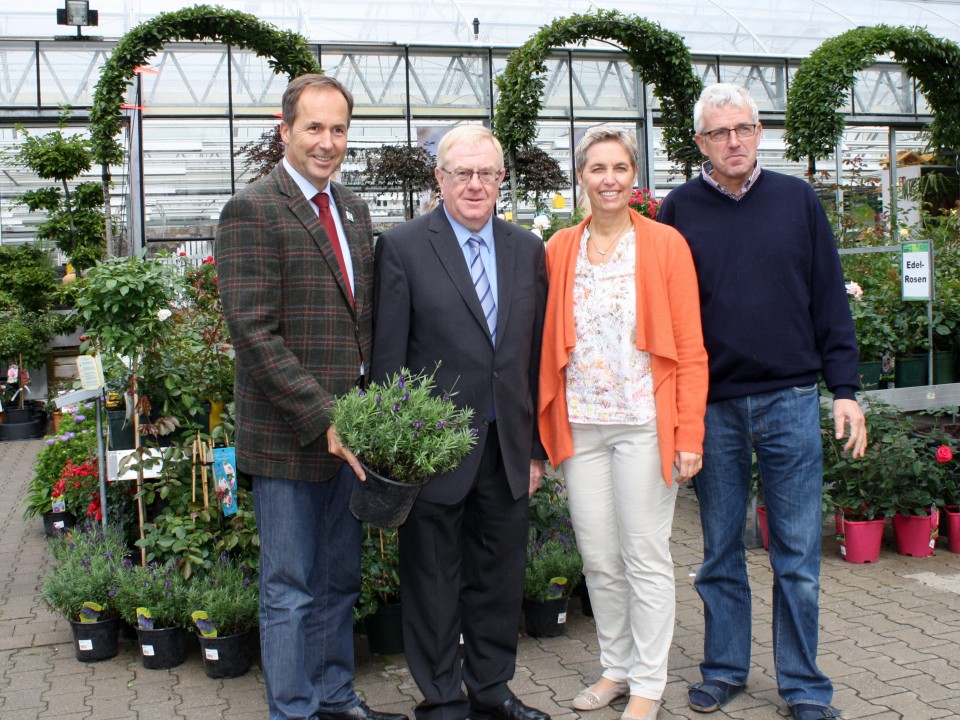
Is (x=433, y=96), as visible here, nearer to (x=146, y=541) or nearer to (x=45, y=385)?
(x=45, y=385)

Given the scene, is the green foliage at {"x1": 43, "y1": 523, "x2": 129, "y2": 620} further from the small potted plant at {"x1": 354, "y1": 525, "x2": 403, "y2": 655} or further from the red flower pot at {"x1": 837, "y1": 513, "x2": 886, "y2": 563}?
the red flower pot at {"x1": 837, "y1": 513, "x2": 886, "y2": 563}

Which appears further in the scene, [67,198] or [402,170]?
[402,170]

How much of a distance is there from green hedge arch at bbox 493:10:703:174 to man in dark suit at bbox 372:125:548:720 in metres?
4.56

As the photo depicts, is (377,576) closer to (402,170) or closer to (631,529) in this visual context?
(631,529)

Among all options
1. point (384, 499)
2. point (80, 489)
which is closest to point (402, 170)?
point (80, 489)

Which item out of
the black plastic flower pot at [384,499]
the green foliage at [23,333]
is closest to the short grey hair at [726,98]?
the black plastic flower pot at [384,499]

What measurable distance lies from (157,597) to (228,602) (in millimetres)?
323

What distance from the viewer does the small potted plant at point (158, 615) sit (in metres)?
3.32

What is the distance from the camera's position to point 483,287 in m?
2.69

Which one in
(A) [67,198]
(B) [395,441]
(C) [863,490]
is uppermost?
(A) [67,198]

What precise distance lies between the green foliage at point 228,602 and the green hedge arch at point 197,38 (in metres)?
4.90

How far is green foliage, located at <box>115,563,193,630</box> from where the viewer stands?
3.31 m

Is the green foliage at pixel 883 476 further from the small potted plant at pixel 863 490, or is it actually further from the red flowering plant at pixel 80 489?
the red flowering plant at pixel 80 489

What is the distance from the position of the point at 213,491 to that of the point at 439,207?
5.29 feet
